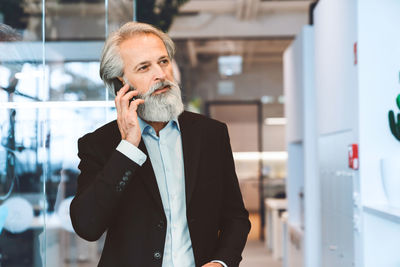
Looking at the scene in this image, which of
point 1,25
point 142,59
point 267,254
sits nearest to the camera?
point 142,59

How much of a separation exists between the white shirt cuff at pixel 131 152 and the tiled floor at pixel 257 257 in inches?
249

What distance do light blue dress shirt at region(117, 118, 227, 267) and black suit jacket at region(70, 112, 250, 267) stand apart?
4cm

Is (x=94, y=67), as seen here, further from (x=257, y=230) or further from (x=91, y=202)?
(x=257, y=230)

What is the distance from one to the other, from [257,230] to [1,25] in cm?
931

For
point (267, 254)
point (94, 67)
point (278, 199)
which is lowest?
point (267, 254)

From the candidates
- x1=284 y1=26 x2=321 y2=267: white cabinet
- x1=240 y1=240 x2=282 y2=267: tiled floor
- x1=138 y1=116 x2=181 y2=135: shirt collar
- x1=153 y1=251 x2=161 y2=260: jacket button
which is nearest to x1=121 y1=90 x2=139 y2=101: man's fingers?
x1=138 y1=116 x2=181 y2=135: shirt collar

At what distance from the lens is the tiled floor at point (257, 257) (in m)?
7.73

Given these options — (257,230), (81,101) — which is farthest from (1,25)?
(257,230)

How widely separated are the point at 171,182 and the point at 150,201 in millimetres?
93

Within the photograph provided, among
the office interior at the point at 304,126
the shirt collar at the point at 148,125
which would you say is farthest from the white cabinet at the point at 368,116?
the shirt collar at the point at 148,125

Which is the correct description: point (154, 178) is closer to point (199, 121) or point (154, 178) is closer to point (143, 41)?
point (199, 121)

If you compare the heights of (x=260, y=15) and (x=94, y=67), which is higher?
(x=260, y=15)

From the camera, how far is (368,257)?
9.01ft

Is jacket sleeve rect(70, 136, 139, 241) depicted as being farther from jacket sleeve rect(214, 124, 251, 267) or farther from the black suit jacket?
jacket sleeve rect(214, 124, 251, 267)
